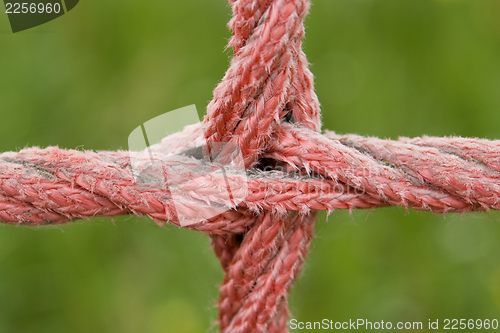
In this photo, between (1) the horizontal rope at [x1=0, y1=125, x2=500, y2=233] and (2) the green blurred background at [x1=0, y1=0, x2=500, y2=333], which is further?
(2) the green blurred background at [x1=0, y1=0, x2=500, y2=333]

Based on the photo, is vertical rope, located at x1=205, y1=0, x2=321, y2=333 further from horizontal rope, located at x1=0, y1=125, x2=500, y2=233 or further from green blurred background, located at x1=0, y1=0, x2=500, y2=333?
green blurred background, located at x1=0, y1=0, x2=500, y2=333

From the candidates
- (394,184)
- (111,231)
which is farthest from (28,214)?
(111,231)

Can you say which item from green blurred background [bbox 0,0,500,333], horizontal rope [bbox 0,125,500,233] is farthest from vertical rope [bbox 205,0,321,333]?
green blurred background [bbox 0,0,500,333]

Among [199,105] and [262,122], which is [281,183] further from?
[199,105]

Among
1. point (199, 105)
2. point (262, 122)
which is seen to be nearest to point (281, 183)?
point (262, 122)

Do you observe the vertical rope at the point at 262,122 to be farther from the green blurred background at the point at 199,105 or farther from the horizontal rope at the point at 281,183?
the green blurred background at the point at 199,105

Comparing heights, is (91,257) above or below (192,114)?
below

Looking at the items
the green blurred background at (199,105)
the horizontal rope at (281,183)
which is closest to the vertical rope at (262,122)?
the horizontal rope at (281,183)

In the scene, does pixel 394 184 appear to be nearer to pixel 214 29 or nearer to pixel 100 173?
pixel 100 173
